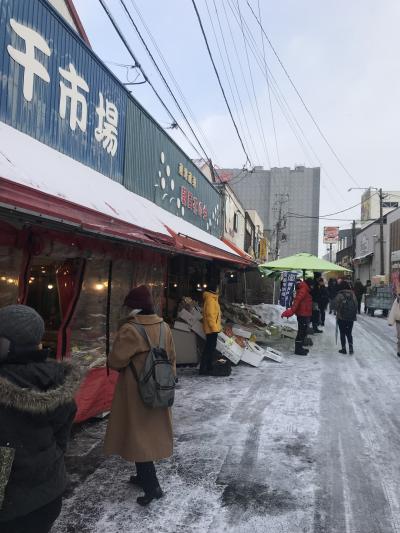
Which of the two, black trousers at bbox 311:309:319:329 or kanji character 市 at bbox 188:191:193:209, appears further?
black trousers at bbox 311:309:319:329

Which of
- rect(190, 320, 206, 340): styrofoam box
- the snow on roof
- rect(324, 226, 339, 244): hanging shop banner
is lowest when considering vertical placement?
rect(190, 320, 206, 340): styrofoam box

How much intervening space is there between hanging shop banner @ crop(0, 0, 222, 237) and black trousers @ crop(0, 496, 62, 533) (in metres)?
4.17

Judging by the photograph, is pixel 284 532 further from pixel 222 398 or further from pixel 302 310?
pixel 302 310

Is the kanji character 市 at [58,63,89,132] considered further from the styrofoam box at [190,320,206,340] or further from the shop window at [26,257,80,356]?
the styrofoam box at [190,320,206,340]

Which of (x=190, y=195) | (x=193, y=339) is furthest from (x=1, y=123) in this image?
(x=190, y=195)

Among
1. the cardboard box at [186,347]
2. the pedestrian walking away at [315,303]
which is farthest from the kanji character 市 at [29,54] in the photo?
the pedestrian walking away at [315,303]

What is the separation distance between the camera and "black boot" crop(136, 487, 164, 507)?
3.28m

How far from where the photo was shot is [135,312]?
345 cm

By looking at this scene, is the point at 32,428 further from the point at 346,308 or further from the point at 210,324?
the point at 346,308

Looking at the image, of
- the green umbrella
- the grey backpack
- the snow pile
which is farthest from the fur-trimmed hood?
the snow pile

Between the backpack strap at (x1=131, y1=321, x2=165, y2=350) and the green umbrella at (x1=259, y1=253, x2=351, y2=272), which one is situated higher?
the green umbrella at (x1=259, y1=253, x2=351, y2=272)

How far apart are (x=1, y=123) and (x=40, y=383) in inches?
147

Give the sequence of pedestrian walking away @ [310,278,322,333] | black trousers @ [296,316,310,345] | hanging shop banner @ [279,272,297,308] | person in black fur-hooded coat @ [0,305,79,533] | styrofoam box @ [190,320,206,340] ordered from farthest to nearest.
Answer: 1. hanging shop banner @ [279,272,297,308]
2. pedestrian walking away @ [310,278,322,333]
3. black trousers @ [296,316,310,345]
4. styrofoam box @ [190,320,206,340]
5. person in black fur-hooded coat @ [0,305,79,533]

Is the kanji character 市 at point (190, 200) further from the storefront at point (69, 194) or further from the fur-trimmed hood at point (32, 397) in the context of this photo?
the fur-trimmed hood at point (32, 397)
